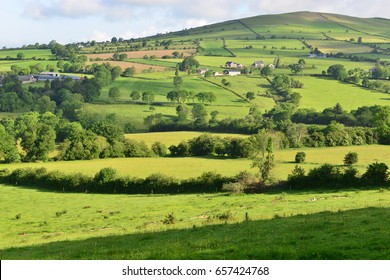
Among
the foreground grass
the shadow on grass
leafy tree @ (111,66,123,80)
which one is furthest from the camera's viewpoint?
leafy tree @ (111,66,123,80)

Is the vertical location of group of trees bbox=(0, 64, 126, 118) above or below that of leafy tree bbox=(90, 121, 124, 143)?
above

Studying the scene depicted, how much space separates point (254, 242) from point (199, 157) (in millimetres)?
68146

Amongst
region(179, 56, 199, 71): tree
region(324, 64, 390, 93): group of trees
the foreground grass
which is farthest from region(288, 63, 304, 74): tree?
the foreground grass

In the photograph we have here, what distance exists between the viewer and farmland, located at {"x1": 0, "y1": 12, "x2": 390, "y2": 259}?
23681 mm

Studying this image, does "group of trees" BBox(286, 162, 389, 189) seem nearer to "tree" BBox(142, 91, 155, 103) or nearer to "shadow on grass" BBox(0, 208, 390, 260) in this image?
"shadow on grass" BBox(0, 208, 390, 260)

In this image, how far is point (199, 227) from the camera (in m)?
29.8

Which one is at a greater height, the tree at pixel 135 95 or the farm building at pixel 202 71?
the farm building at pixel 202 71

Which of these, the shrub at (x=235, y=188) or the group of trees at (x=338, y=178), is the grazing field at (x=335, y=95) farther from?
the shrub at (x=235, y=188)

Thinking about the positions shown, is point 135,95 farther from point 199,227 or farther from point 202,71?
point 199,227

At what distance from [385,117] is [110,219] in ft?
224

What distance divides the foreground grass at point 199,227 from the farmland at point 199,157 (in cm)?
12

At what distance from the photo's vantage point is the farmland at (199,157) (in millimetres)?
23681

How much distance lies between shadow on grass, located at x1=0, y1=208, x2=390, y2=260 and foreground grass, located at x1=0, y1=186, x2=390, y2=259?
0.04 metres

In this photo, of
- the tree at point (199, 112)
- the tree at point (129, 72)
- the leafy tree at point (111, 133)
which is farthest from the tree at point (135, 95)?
the leafy tree at point (111, 133)
